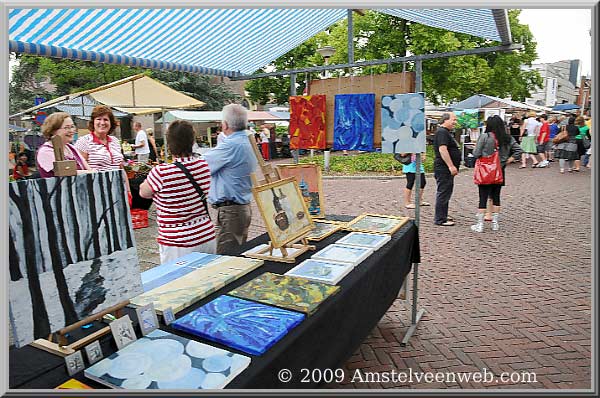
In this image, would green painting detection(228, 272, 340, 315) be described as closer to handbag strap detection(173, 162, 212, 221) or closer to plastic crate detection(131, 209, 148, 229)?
handbag strap detection(173, 162, 212, 221)

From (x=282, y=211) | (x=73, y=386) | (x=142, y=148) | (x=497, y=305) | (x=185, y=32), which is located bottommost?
(x=497, y=305)

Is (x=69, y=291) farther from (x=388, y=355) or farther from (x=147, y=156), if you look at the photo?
(x=147, y=156)

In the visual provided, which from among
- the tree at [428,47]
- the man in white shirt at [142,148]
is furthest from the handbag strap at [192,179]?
the tree at [428,47]

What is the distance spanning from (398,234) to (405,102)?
97 cm

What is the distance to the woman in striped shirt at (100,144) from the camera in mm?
4430

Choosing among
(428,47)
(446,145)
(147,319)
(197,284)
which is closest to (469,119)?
(428,47)

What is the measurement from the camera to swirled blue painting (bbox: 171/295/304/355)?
5.18ft

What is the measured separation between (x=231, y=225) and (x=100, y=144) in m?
2.10

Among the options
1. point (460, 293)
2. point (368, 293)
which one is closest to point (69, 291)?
point (368, 293)

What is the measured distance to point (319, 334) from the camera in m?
1.83

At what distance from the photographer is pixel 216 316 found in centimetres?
178

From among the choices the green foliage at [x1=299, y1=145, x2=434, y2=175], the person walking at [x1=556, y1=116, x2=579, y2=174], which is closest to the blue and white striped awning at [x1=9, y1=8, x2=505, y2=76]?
the green foliage at [x1=299, y1=145, x2=434, y2=175]

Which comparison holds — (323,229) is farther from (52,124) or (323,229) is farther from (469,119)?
(469,119)

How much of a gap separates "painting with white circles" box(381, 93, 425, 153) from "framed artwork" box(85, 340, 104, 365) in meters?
2.30
